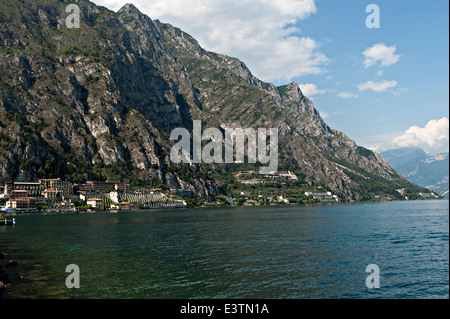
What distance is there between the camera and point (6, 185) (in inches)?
7426

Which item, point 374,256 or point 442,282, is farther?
point 374,256

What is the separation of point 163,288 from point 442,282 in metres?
30.6

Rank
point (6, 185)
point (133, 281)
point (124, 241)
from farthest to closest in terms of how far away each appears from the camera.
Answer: point (6, 185), point (124, 241), point (133, 281)

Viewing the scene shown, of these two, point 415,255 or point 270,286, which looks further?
point 415,255

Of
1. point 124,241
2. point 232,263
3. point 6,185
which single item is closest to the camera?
point 232,263
